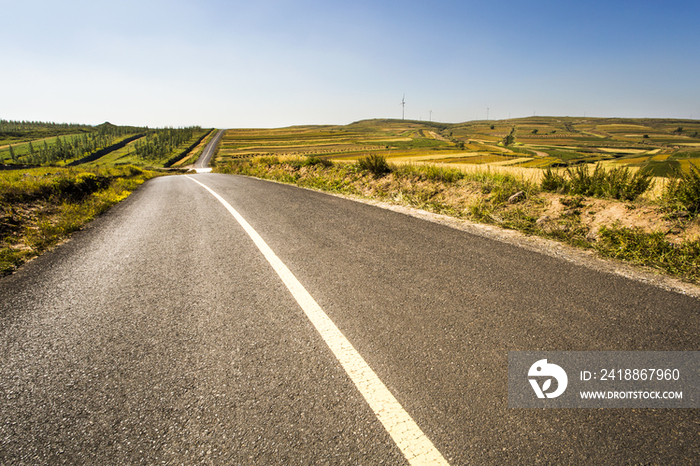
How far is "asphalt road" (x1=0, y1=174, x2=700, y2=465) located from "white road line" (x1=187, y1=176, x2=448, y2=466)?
46mm

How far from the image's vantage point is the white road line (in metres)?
1.44

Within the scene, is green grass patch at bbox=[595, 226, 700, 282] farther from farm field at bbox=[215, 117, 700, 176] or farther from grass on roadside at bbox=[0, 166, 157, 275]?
grass on roadside at bbox=[0, 166, 157, 275]

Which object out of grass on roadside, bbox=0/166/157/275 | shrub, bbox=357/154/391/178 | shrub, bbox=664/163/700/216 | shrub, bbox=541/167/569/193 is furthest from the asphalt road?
shrub, bbox=357/154/391/178

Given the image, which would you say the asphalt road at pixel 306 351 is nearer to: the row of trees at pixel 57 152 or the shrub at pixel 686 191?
the shrub at pixel 686 191

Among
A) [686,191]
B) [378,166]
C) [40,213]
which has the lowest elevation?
[40,213]

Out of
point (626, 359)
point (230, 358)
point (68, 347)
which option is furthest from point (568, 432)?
point (68, 347)

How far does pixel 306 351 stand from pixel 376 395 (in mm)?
644

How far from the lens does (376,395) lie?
178 centimetres

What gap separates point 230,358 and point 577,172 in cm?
773

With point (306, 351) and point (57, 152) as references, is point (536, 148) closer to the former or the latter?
point (306, 351)

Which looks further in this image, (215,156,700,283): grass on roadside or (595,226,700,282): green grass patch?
(215,156,700,283): grass on roadside

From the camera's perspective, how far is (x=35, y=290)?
10.9ft

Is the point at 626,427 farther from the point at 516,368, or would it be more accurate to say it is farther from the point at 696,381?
the point at 696,381

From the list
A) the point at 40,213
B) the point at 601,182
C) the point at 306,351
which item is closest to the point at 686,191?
the point at 601,182
